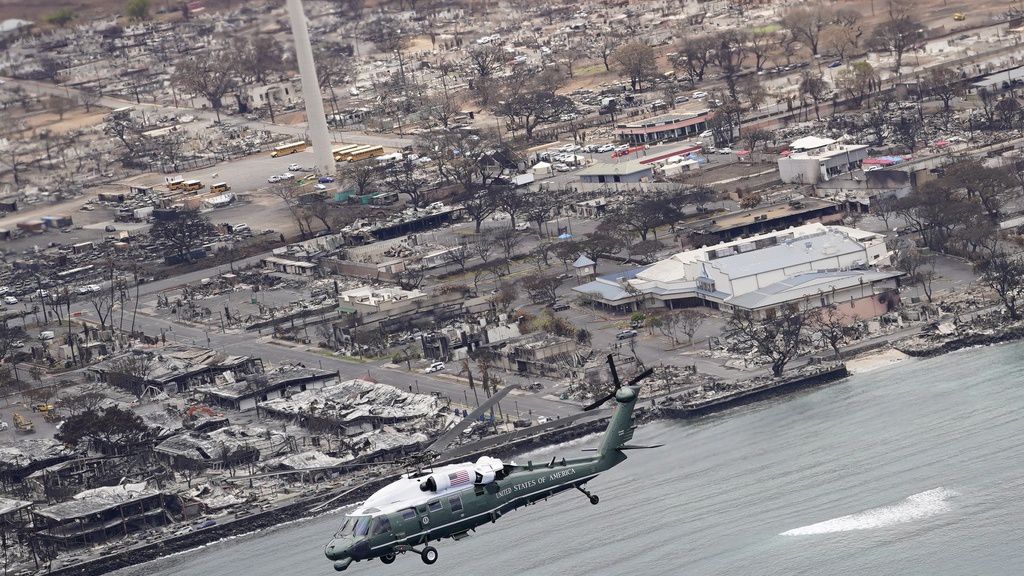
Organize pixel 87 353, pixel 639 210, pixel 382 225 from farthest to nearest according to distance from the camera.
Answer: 1. pixel 382 225
2. pixel 639 210
3. pixel 87 353

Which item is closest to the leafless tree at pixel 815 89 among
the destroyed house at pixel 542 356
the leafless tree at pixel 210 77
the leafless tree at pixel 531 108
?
the leafless tree at pixel 531 108

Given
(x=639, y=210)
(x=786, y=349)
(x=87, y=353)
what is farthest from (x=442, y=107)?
(x=786, y=349)

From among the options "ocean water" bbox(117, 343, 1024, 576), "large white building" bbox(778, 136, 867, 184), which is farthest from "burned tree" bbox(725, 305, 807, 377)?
"large white building" bbox(778, 136, 867, 184)

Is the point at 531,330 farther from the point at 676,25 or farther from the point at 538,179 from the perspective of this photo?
the point at 676,25

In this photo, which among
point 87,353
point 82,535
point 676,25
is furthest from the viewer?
point 676,25

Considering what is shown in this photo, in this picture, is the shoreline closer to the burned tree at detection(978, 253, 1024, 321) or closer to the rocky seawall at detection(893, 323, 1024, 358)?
the rocky seawall at detection(893, 323, 1024, 358)

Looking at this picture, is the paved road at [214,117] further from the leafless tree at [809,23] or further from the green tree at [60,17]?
the leafless tree at [809,23]
